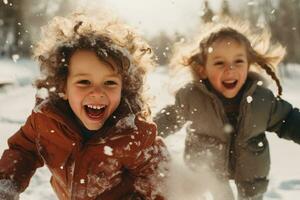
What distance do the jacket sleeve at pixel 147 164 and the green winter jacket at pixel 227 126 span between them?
1.03 meters

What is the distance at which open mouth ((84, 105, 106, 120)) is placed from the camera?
2.90 m

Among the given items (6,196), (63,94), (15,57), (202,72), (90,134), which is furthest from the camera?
(15,57)

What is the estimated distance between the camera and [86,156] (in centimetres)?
294

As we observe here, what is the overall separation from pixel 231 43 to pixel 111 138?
5.06 feet

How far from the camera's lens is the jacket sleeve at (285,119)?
4004mm

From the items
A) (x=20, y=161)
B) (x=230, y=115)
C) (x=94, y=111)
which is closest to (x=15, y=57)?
(x=230, y=115)

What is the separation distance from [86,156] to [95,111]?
0.81 feet

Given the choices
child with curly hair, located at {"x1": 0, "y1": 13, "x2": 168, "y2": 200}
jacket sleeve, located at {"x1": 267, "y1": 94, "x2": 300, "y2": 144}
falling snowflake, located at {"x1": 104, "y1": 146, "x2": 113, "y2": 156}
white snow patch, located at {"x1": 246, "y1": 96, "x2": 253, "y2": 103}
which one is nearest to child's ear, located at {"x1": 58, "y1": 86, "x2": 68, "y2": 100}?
child with curly hair, located at {"x1": 0, "y1": 13, "x2": 168, "y2": 200}

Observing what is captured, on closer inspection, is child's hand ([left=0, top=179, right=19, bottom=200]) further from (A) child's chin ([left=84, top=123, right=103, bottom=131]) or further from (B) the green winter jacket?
(B) the green winter jacket

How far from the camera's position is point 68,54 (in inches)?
126

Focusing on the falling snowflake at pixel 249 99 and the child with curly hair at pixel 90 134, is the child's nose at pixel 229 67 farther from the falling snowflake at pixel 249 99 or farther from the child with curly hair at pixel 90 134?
the child with curly hair at pixel 90 134

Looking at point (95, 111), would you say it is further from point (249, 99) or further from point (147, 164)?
point (249, 99)

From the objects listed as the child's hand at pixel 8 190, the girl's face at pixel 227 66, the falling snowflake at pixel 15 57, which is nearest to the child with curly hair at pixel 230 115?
the girl's face at pixel 227 66

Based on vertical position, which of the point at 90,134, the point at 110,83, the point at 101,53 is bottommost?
the point at 90,134
